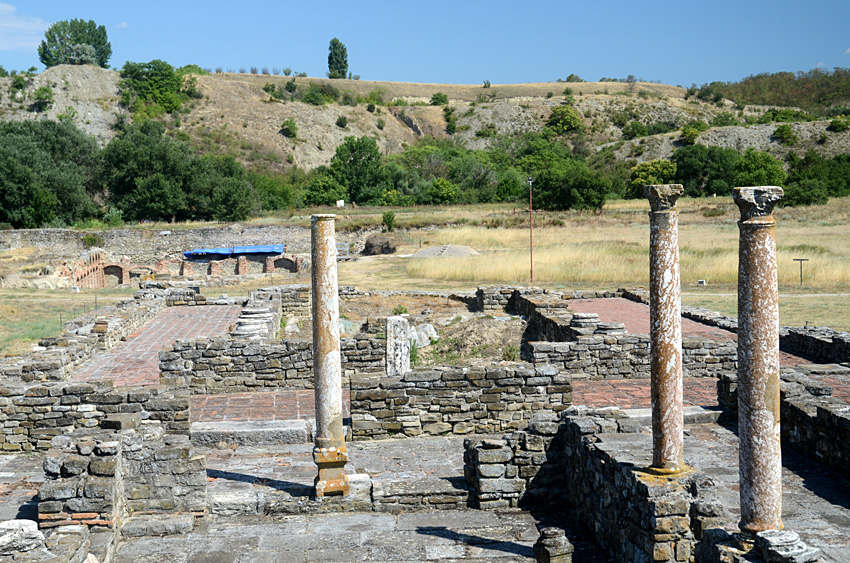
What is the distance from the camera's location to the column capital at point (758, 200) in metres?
5.07

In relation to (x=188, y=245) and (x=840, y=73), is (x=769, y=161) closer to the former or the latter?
(x=188, y=245)

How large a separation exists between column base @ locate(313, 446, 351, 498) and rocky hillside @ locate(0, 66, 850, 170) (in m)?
71.5

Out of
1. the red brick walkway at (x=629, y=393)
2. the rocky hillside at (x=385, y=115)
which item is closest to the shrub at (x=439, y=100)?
the rocky hillside at (x=385, y=115)

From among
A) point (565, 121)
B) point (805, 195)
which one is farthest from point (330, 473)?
point (565, 121)

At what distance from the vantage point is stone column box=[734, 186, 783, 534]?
16.7 ft

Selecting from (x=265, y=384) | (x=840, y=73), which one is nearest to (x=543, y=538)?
(x=265, y=384)

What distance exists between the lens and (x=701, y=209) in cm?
4766

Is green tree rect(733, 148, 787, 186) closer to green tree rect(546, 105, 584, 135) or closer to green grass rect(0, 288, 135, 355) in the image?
green tree rect(546, 105, 584, 135)

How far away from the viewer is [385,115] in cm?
10150

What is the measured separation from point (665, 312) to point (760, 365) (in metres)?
1.25

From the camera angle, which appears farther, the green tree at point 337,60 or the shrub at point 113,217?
the green tree at point 337,60

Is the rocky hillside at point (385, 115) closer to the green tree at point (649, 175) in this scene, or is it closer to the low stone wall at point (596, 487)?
the green tree at point (649, 175)

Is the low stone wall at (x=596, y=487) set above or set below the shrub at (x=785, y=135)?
below

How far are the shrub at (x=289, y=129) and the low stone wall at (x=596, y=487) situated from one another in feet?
271
